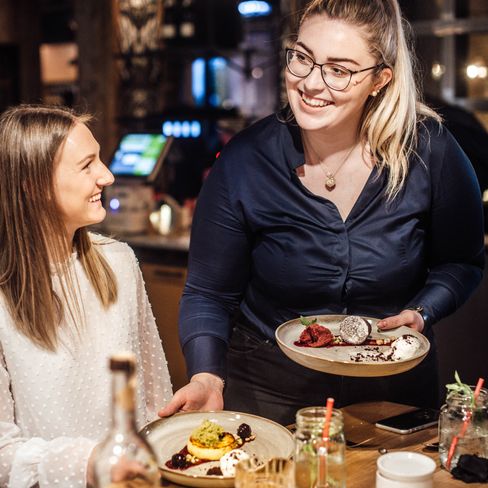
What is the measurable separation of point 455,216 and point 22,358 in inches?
46.2

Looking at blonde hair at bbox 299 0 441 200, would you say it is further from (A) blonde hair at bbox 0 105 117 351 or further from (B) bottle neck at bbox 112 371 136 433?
(B) bottle neck at bbox 112 371 136 433

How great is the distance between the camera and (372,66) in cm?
216

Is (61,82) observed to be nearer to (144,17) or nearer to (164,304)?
(144,17)

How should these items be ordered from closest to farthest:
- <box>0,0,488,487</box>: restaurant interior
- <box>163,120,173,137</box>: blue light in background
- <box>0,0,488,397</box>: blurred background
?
<box>0,0,488,487</box>: restaurant interior < <box>0,0,488,397</box>: blurred background < <box>163,120,173,137</box>: blue light in background

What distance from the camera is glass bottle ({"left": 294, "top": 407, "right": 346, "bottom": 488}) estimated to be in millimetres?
1474

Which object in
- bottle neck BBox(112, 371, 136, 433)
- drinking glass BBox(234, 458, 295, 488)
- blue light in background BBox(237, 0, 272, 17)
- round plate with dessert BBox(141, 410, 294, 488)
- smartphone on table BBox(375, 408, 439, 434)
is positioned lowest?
smartphone on table BBox(375, 408, 439, 434)

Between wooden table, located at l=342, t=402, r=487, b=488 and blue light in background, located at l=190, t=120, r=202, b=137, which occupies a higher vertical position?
blue light in background, located at l=190, t=120, r=202, b=137

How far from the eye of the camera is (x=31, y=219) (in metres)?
2.08

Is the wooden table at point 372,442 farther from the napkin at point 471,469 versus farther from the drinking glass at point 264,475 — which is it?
the drinking glass at point 264,475

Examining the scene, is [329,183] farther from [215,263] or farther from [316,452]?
[316,452]

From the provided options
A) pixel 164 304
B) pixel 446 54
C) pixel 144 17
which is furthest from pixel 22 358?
pixel 446 54

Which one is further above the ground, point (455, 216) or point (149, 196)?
point (455, 216)

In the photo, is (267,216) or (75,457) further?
(267,216)

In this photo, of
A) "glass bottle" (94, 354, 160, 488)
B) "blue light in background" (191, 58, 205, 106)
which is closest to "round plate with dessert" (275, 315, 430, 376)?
"glass bottle" (94, 354, 160, 488)
